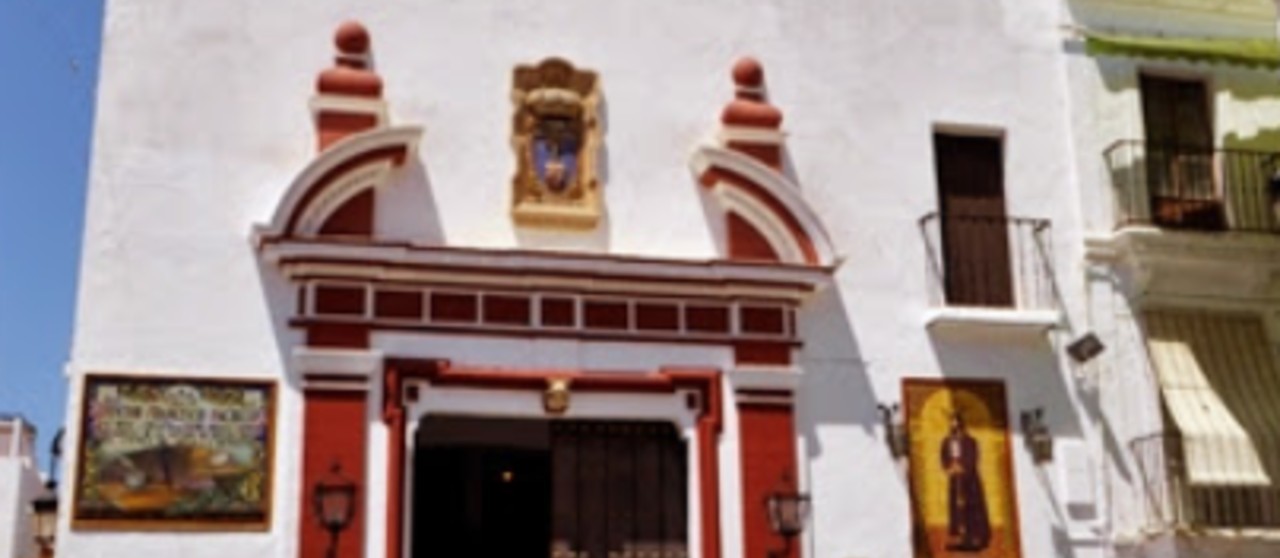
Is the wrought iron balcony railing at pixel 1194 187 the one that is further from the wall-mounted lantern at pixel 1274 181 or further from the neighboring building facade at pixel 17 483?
the neighboring building facade at pixel 17 483

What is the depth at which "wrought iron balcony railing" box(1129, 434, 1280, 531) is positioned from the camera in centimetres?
1330

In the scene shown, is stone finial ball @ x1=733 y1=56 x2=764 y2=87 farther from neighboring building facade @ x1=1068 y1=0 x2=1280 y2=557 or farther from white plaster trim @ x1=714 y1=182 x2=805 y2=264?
neighboring building facade @ x1=1068 y1=0 x2=1280 y2=557

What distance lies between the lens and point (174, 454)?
11531 millimetres

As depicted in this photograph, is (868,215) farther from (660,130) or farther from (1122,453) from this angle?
(1122,453)

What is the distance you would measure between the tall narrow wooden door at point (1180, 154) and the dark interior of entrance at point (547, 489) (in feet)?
16.0

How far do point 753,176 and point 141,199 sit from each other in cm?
463

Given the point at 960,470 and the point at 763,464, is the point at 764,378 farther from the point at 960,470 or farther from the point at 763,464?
the point at 960,470

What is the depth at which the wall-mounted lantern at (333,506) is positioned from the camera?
1152 cm

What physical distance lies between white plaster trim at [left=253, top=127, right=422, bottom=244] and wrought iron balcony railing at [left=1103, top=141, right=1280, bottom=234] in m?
6.05

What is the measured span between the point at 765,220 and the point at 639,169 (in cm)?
108

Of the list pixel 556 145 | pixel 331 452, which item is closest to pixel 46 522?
pixel 331 452

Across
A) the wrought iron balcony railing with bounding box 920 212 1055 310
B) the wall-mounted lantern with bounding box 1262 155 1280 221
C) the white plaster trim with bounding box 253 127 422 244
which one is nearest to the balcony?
the wrought iron balcony railing with bounding box 920 212 1055 310

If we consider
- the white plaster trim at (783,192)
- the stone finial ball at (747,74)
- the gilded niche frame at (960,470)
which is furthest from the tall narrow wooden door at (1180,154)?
the stone finial ball at (747,74)

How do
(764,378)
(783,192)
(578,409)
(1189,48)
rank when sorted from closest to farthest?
(578,409), (764,378), (783,192), (1189,48)
